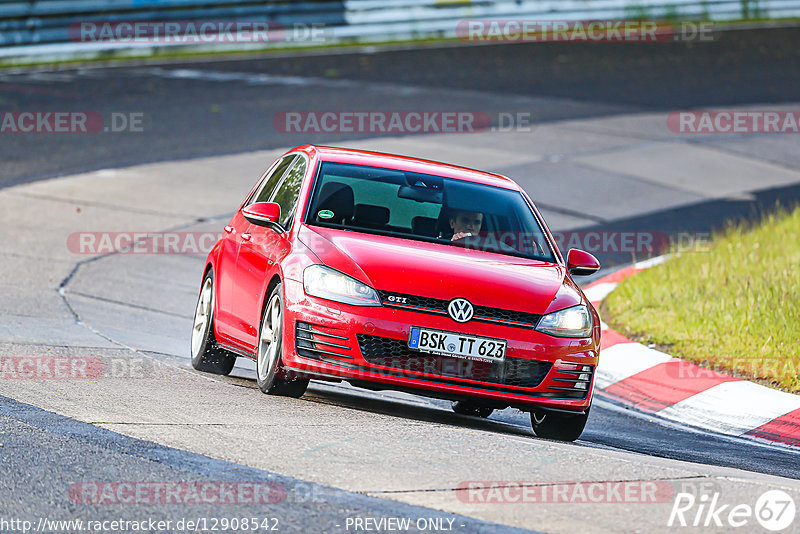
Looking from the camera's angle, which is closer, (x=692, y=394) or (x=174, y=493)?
(x=174, y=493)

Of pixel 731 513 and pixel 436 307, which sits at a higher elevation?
pixel 436 307

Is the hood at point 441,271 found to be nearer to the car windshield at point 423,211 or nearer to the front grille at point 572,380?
the car windshield at point 423,211

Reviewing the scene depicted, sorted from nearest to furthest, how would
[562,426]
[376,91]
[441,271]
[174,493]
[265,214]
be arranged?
[174,493] < [441,271] < [562,426] < [265,214] < [376,91]

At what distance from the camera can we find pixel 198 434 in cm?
635

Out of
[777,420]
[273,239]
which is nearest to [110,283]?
[273,239]

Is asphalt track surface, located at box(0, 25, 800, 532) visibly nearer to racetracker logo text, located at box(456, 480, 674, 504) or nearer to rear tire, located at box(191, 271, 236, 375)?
rear tire, located at box(191, 271, 236, 375)

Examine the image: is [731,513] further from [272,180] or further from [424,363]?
[272,180]

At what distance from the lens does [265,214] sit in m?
8.09

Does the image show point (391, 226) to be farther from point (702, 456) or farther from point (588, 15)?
point (588, 15)

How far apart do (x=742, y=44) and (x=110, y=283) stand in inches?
870

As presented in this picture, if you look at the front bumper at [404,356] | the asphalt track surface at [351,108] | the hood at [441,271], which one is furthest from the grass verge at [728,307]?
the front bumper at [404,356]

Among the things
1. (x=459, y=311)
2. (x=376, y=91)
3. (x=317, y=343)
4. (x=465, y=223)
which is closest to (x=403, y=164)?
(x=465, y=223)

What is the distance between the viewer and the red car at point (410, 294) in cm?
722

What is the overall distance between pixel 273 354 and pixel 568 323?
5.46 feet
